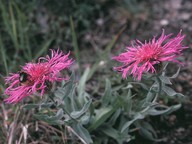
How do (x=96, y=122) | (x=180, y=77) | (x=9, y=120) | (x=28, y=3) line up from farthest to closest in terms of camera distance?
(x=28, y=3), (x=180, y=77), (x=9, y=120), (x=96, y=122)

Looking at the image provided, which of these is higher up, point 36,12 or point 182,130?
point 36,12

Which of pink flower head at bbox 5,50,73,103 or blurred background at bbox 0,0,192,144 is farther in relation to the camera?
blurred background at bbox 0,0,192,144

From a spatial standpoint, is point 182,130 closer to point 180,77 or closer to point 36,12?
point 180,77

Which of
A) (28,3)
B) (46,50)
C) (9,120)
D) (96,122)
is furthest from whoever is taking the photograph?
(28,3)

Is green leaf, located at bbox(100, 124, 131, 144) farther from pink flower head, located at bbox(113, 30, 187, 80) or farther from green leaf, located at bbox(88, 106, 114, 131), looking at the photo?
pink flower head, located at bbox(113, 30, 187, 80)

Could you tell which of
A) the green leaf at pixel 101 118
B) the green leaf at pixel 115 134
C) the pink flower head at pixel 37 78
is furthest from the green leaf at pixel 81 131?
the pink flower head at pixel 37 78

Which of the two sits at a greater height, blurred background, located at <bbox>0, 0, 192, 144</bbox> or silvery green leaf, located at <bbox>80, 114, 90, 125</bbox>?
blurred background, located at <bbox>0, 0, 192, 144</bbox>

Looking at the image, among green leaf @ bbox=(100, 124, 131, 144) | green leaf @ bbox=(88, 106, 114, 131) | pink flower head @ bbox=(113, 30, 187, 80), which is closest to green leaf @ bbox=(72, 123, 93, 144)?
green leaf @ bbox=(88, 106, 114, 131)

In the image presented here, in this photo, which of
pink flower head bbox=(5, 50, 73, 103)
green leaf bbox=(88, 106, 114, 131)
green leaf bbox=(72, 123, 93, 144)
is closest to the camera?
pink flower head bbox=(5, 50, 73, 103)

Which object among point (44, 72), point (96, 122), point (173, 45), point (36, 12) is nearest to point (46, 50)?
point (36, 12)

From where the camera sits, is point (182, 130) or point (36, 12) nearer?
point (182, 130)
